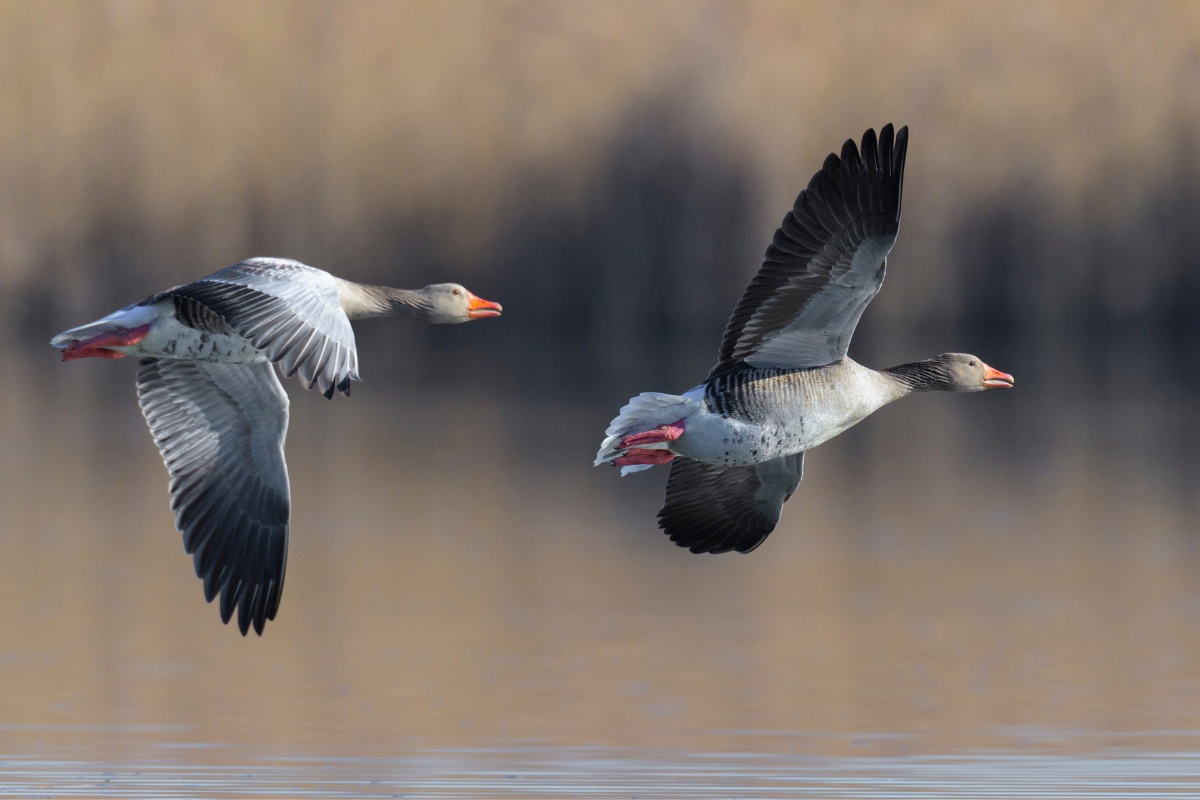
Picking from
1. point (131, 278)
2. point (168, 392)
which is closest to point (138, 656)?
point (168, 392)

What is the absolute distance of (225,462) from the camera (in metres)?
13.4

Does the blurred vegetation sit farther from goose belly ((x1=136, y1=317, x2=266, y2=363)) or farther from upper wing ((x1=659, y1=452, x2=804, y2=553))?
goose belly ((x1=136, y1=317, x2=266, y2=363))

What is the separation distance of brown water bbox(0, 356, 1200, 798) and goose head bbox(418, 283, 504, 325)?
3270 millimetres

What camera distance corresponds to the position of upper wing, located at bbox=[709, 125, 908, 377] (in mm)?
11227

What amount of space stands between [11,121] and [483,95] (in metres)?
14.9

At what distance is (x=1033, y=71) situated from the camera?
6141 cm

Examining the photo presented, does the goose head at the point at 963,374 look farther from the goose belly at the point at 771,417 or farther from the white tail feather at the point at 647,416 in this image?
the white tail feather at the point at 647,416

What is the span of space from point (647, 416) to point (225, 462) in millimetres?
3362

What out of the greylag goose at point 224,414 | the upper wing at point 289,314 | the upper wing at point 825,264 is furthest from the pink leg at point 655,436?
the greylag goose at point 224,414

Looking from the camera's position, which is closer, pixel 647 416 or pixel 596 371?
pixel 647 416

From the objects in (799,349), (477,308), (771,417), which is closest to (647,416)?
(771,417)

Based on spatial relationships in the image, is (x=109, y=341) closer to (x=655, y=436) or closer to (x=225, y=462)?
(x=225, y=462)

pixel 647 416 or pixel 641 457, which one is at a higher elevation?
pixel 647 416

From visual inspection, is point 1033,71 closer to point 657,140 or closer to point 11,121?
point 657,140
